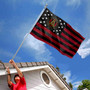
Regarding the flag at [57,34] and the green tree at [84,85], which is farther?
the green tree at [84,85]

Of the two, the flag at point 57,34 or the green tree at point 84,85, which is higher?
the green tree at point 84,85

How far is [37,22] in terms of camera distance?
5.54m

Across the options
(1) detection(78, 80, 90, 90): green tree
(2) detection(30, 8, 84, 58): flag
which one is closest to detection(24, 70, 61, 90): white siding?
(2) detection(30, 8, 84, 58): flag

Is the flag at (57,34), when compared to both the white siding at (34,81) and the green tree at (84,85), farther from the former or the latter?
the green tree at (84,85)

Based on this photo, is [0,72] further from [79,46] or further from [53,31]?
[79,46]

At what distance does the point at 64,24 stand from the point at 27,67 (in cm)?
298

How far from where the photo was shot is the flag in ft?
18.2

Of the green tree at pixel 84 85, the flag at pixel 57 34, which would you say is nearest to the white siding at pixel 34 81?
the flag at pixel 57 34

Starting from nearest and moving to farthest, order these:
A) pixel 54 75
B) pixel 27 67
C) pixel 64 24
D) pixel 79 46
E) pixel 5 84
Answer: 1. pixel 5 84
2. pixel 27 67
3. pixel 64 24
4. pixel 79 46
5. pixel 54 75

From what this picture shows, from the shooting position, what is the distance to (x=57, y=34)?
19.4 ft

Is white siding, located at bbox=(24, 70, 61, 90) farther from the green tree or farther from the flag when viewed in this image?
the green tree

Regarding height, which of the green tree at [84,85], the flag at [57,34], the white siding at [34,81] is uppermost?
the green tree at [84,85]

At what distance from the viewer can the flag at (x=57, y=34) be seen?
554 cm

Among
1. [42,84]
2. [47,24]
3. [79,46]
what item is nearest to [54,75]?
[42,84]
